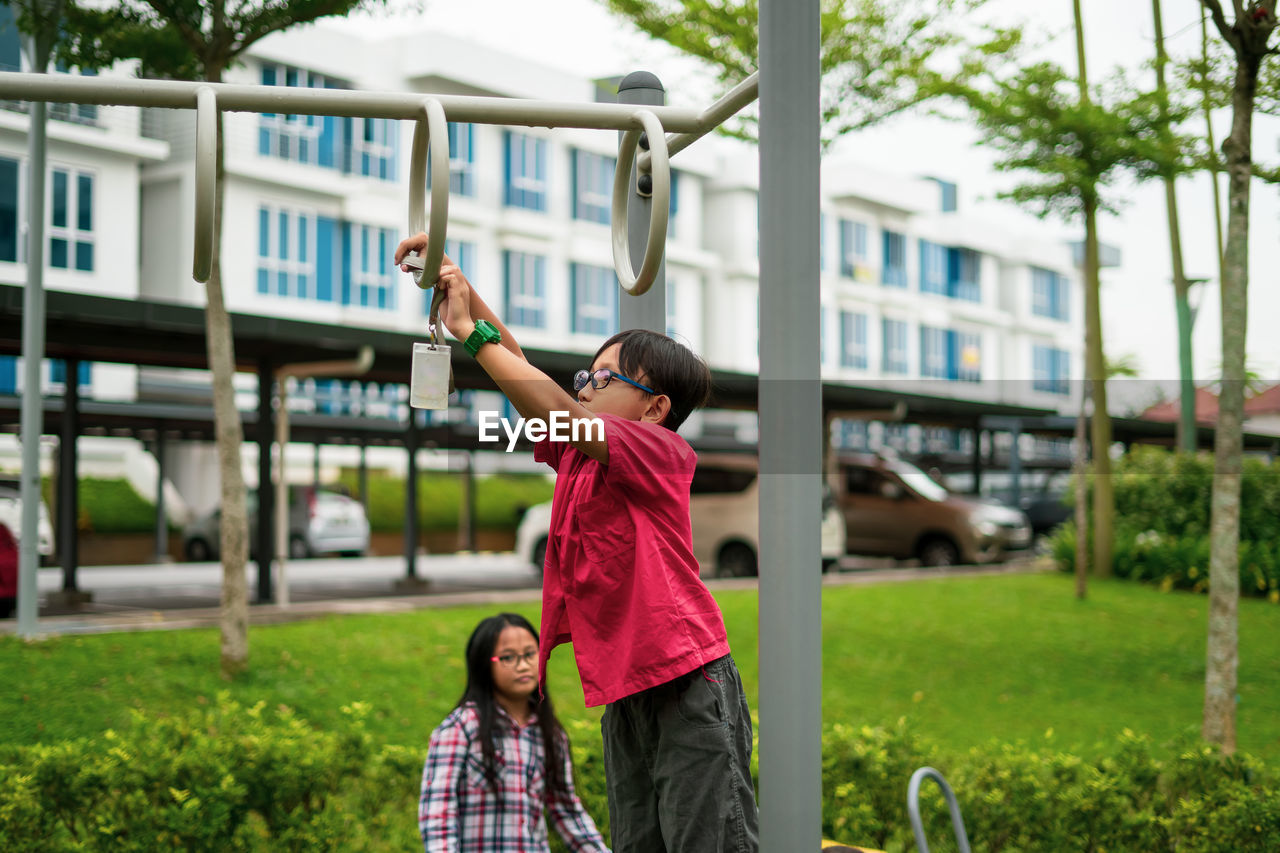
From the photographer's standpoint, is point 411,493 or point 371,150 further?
point 371,150

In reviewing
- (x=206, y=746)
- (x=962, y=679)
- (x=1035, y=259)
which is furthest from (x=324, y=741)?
(x=1035, y=259)

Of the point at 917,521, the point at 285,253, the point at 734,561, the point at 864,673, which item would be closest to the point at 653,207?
the point at 864,673

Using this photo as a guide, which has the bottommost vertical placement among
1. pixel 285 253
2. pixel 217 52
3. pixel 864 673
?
pixel 864 673

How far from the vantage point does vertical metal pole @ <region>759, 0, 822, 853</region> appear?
1860 mm

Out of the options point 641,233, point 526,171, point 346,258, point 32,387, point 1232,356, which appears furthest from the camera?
point 526,171

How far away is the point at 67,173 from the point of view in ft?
75.8

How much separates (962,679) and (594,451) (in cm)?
763

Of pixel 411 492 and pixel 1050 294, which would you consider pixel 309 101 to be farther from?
pixel 1050 294

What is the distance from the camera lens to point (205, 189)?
6.47 feet

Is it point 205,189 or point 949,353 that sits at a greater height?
point 949,353

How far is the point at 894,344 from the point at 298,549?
24.8 meters

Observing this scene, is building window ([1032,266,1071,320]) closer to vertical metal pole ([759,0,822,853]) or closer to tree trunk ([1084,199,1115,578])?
tree trunk ([1084,199,1115,578])

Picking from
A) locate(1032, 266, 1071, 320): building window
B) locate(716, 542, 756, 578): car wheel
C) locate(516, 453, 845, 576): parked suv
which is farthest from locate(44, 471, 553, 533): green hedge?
locate(1032, 266, 1071, 320): building window

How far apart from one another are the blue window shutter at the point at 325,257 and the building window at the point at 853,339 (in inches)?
705
